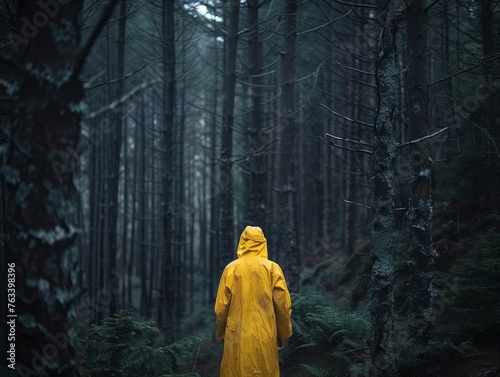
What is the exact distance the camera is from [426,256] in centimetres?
628

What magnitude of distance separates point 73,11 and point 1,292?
6.03 meters

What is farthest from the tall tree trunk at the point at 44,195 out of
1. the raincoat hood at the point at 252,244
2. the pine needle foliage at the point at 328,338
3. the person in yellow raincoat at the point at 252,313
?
the pine needle foliage at the point at 328,338

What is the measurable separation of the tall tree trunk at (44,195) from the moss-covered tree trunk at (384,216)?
341 cm

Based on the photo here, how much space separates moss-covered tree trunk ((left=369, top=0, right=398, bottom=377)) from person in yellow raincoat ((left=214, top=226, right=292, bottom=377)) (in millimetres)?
1091

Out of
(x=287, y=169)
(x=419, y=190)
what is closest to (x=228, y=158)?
(x=287, y=169)

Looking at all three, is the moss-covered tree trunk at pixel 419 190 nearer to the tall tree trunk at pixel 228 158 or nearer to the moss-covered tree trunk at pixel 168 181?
the tall tree trunk at pixel 228 158

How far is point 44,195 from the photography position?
3.02 m

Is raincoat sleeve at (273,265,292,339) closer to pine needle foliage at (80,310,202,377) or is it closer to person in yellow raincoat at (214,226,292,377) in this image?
person in yellow raincoat at (214,226,292,377)

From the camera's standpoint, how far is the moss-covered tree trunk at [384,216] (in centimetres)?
513

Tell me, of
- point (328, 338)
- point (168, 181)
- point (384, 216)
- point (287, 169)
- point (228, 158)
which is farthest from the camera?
point (168, 181)

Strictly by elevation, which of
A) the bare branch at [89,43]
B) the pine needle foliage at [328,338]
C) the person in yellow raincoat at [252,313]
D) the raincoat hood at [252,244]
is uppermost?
the bare branch at [89,43]

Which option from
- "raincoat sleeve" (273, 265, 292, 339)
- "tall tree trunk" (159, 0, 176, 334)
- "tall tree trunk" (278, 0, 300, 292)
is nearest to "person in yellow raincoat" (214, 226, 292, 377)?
"raincoat sleeve" (273, 265, 292, 339)

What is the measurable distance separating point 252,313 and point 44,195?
3249mm

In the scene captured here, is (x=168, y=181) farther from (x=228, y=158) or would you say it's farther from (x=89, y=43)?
(x=89, y=43)
